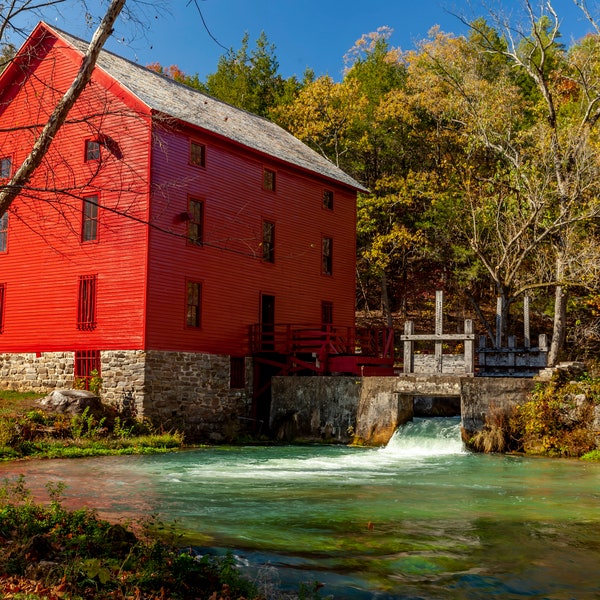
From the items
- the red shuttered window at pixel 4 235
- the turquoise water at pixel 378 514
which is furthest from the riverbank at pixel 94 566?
the red shuttered window at pixel 4 235

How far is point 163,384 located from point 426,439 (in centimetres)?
738

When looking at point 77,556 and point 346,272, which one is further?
point 346,272

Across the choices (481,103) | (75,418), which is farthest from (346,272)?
(75,418)

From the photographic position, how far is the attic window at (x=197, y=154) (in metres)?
23.1

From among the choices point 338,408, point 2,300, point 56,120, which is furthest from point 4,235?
point 56,120

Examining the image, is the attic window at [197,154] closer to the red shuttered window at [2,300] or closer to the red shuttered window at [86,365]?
the red shuttered window at [86,365]

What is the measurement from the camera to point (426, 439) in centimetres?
1945

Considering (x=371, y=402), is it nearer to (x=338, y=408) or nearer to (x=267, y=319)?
(x=338, y=408)

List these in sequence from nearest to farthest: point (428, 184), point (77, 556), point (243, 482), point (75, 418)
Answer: point (77, 556) → point (243, 482) → point (75, 418) → point (428, 184)

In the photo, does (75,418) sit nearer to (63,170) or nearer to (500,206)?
(63,170)

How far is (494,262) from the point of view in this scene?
1197 inches

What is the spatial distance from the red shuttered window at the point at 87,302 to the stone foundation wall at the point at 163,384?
38.1 inches

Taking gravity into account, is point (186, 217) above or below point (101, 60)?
below

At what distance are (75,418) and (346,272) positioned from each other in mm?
13562
